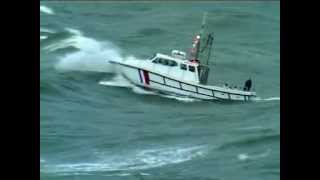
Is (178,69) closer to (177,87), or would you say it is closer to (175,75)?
(175,75)

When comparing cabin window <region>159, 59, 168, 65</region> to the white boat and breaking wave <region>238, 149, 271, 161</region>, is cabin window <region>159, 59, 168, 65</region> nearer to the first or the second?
the white boat

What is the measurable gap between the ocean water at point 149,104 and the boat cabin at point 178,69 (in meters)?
1.39

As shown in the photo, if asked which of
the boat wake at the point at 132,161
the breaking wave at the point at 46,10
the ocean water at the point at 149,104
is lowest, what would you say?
the boat wake at the point at 132,161

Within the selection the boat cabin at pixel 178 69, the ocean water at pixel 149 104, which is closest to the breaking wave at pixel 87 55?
the ocean water at pixel 149 104

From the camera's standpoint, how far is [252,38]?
65.9 metres

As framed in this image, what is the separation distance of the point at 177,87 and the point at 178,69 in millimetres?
1066

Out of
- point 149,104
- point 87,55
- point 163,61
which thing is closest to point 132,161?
point 149,104

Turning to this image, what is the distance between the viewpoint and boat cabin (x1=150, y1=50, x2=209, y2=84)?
1817 inches

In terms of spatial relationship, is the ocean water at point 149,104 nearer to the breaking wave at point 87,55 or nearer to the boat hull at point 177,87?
the breaking wave at point 87,55

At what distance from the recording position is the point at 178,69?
46.3 m

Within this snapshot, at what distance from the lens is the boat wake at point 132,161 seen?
2711 cm
